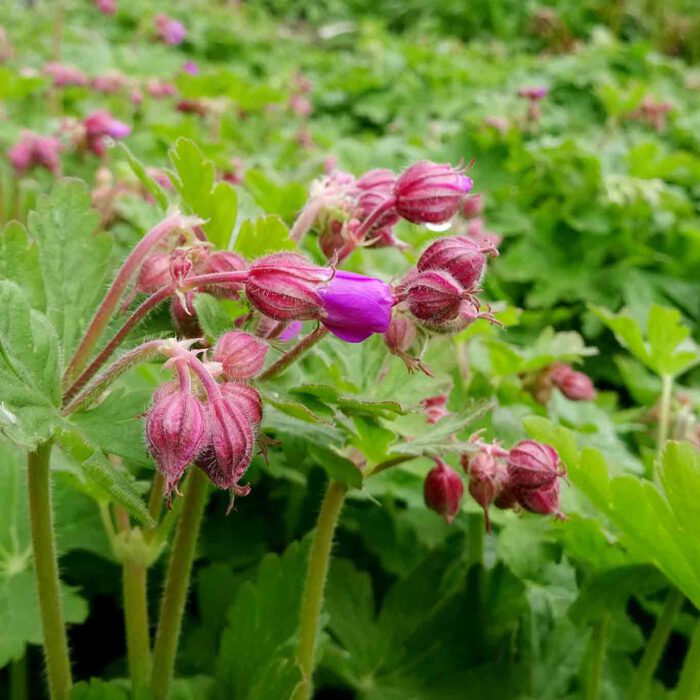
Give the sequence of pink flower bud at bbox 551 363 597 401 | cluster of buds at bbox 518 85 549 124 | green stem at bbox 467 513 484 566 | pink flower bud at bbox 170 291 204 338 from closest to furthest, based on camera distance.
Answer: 1. pink flower bud at bbox 170 291 204 338
2. green stem at bbox 467 513 484 566
3. pink flower bud at bbox 551 363 597 401
4. cluster of buds at bbox 518 85 549 124

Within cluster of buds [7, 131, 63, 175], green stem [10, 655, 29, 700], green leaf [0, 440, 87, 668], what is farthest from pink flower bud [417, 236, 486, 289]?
cluster of buds [7, 131, 63, 175]

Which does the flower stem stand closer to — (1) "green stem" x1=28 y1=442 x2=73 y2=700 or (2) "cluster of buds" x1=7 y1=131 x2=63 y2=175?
(1) "green stem" x1=28 y1=442 x2=73 y2=700

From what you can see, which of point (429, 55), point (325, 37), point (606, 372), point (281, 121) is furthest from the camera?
point (325, 37)

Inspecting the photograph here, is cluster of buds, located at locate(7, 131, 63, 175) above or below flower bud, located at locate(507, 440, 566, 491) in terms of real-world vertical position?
below

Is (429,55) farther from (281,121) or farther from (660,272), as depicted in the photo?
(660,272)

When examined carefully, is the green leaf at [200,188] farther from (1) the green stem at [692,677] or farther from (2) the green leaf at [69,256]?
(1) the green stem at [692,677]

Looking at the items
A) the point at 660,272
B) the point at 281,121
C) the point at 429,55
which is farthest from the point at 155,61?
the point at 660,272
